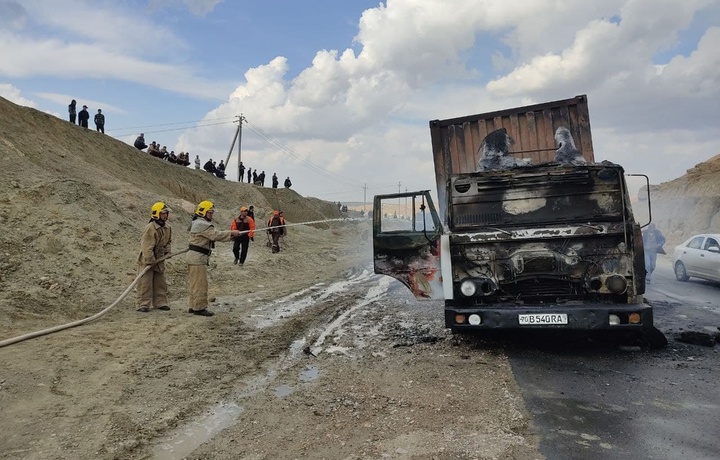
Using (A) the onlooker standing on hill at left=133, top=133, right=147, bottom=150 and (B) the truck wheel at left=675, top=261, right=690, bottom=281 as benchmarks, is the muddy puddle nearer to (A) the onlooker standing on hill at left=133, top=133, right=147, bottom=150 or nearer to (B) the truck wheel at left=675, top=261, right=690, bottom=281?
(B) the truck wheel at left=675, top=261, right=690, bottom=281

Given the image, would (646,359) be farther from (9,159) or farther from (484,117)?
(9,159)

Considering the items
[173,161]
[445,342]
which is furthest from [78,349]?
[173,161]

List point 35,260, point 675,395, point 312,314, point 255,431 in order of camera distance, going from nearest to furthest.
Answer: point 255,431 < point 675,395 < point 312,314 < point 35,260

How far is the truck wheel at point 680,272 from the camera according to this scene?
43.1ft

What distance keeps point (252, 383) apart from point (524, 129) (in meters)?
6.23

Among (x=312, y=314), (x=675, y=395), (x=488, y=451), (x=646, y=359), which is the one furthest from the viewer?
(x=312, y=314)

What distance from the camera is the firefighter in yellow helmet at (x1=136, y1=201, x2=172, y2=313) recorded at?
26.6ft

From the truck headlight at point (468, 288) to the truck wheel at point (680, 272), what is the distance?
10.0m

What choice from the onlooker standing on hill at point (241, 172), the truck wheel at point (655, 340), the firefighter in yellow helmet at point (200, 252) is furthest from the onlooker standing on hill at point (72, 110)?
the truck wheel at point (655, 340)

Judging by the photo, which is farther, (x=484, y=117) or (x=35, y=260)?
(x=35, y=260)

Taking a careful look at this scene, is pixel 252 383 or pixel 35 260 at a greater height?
pixel 35 260

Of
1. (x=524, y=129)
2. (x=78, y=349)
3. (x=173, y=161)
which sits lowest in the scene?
(x=78, y=349)

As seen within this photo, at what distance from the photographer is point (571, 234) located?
18.8 ft

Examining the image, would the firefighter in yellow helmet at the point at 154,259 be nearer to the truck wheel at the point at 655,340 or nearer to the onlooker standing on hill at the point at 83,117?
the truck wheel at the point at 655,340
